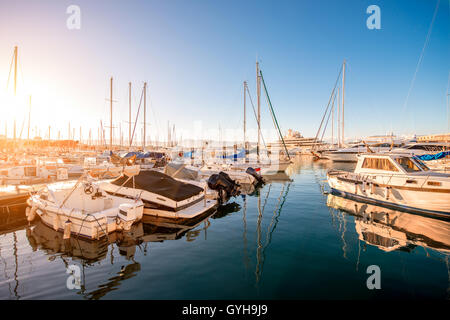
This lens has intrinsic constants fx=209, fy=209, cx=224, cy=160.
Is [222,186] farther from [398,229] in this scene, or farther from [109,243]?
[398,229]

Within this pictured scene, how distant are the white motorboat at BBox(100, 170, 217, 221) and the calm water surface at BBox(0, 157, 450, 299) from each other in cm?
86

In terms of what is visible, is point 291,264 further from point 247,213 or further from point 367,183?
point 367,183

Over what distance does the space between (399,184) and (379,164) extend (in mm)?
1630

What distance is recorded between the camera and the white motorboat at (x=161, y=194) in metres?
10.2

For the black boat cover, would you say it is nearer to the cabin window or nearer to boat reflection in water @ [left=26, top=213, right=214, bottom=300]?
boat reflection in water @ [left=26, top=213, right=214, bottom=300]

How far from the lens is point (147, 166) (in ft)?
91.6

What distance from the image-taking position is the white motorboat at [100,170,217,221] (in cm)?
1022

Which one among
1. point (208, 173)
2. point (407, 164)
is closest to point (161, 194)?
point (208, 173)

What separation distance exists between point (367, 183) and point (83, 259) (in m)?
14.8

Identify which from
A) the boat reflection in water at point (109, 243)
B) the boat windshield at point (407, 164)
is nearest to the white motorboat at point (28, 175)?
the boat reflection in water at point (109, 243)

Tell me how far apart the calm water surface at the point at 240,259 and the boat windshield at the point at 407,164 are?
294 cm
